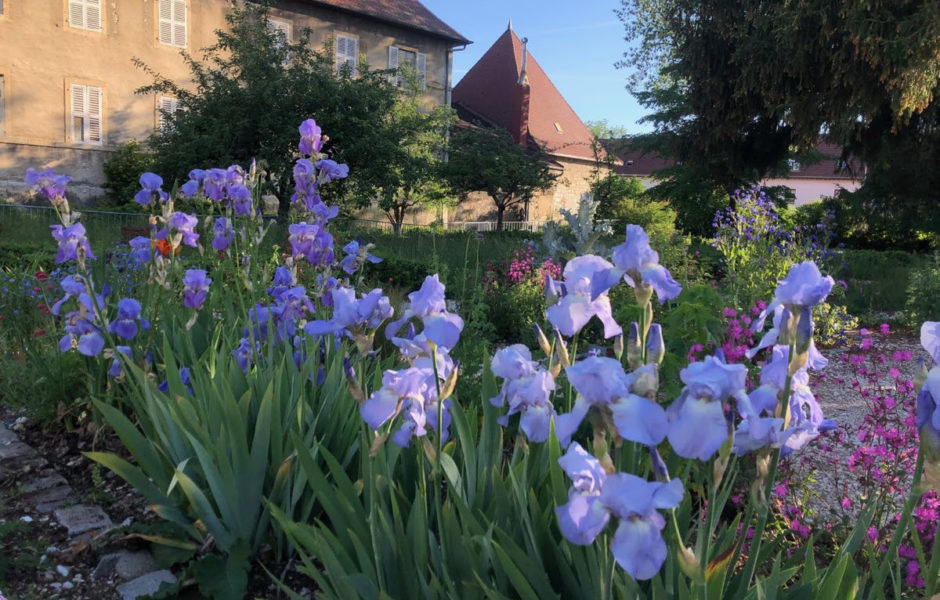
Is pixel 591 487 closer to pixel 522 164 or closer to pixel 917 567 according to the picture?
pixel 917 567

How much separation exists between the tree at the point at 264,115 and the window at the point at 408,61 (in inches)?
340

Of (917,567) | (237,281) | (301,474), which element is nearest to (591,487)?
(301,474)

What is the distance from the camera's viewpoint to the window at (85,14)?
15812mm

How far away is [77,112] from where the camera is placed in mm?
16266

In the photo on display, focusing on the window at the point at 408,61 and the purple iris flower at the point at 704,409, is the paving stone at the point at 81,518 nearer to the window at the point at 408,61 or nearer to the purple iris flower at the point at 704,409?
the purple iris flower at the point at 704,409

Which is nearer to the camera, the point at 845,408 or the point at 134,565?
the point at 134,565

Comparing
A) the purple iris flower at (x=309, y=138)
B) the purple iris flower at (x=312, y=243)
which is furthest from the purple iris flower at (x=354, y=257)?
the purple iris flower at (x=309, y=138)

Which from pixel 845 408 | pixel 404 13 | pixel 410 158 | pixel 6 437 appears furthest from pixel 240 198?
pixel 404 13

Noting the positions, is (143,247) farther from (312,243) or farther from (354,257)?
(354,257)

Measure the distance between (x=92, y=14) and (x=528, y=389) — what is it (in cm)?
1899

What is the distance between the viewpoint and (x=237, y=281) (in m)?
2.69

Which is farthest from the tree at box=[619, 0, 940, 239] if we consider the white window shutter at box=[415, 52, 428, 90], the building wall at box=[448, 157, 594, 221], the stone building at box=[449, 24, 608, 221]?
the stone building at box=[449, 24, 608, 221]

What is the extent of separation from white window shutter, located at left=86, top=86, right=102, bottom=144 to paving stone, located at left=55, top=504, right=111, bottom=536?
56.0 ft

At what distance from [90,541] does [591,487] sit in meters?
1.91
